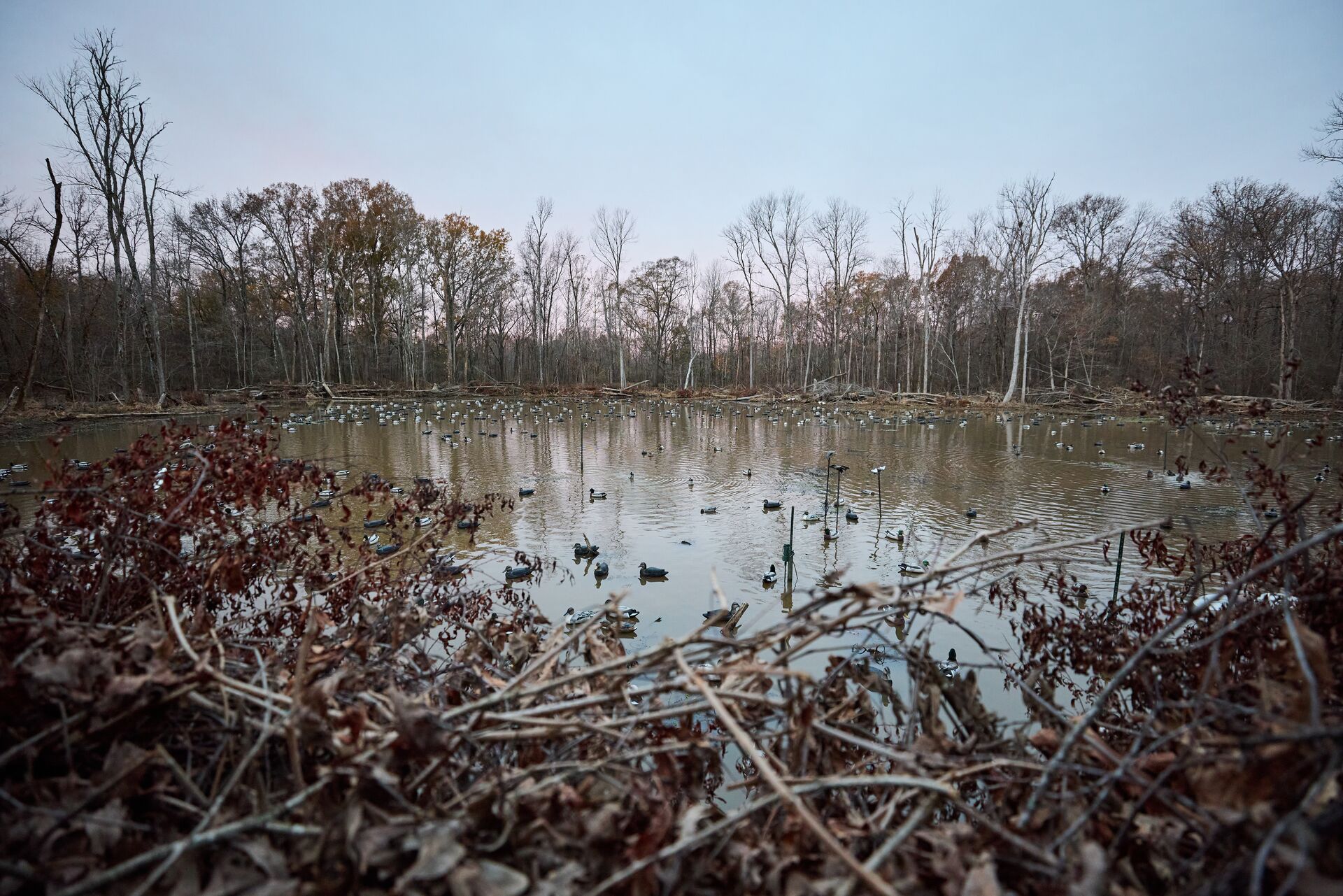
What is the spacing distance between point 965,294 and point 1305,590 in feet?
154

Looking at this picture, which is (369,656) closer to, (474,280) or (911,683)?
(911,683)

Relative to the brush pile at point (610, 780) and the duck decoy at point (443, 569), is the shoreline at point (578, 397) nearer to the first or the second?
the duck decoy at point (443, 569)

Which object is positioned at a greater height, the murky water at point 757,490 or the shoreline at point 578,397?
the shoreline at point 578,397

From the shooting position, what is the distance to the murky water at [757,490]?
5.83m

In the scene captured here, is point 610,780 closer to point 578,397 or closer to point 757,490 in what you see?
point 757,490

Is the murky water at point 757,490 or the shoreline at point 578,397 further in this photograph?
the shoreline at point 578,397

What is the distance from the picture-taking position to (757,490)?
33.3 ft

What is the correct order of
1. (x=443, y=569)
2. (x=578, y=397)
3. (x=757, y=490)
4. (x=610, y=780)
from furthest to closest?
(x=578, y=397)
(x=757, y=490)
(x=443, y=569)
(x=610, y=780)

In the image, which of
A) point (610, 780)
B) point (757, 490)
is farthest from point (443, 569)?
point (757, 490)

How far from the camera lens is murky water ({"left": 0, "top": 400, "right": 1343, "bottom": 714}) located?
583 cm

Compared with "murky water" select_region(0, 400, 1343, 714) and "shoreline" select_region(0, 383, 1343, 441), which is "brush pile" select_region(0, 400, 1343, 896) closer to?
"murky water" select_region(0, 400, 1343, 714)

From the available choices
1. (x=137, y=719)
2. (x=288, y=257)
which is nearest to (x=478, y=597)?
(x=137, y=719)

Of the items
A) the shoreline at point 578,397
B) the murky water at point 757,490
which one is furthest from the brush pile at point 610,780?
the shoreline at point 578,397

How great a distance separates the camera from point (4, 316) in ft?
84.9
